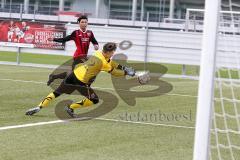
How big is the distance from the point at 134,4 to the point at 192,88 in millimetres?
42765

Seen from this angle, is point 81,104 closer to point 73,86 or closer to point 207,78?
point 73,86

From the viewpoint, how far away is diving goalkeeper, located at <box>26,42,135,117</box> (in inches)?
456

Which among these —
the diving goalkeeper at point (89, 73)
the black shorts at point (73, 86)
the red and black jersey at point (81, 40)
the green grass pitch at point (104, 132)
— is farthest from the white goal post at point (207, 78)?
the red and black jersey at point (81, 40)

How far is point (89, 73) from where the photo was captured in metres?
12.0

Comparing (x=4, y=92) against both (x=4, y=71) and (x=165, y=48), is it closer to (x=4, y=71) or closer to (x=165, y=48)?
(x=4, y=71)

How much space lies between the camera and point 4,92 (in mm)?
15656

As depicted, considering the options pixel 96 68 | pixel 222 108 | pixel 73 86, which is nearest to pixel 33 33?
pixel 73 86

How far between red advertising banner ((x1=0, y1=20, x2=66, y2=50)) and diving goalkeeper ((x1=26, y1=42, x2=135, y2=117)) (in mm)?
14891

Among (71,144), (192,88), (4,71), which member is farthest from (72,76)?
(4,71)

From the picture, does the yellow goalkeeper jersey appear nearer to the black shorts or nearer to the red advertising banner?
the black shorts

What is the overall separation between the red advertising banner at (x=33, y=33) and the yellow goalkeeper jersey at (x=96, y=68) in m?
15.1

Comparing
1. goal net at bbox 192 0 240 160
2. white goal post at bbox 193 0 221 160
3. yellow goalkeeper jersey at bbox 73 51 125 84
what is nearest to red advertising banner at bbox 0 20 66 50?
goal net at bbox 192 0 240 160

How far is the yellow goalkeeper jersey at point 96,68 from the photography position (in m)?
11.6

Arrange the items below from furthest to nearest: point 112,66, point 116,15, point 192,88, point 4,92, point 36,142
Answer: point 116,15 → point 192,88 → point 4,92 → point 112,66 → point 36,142
